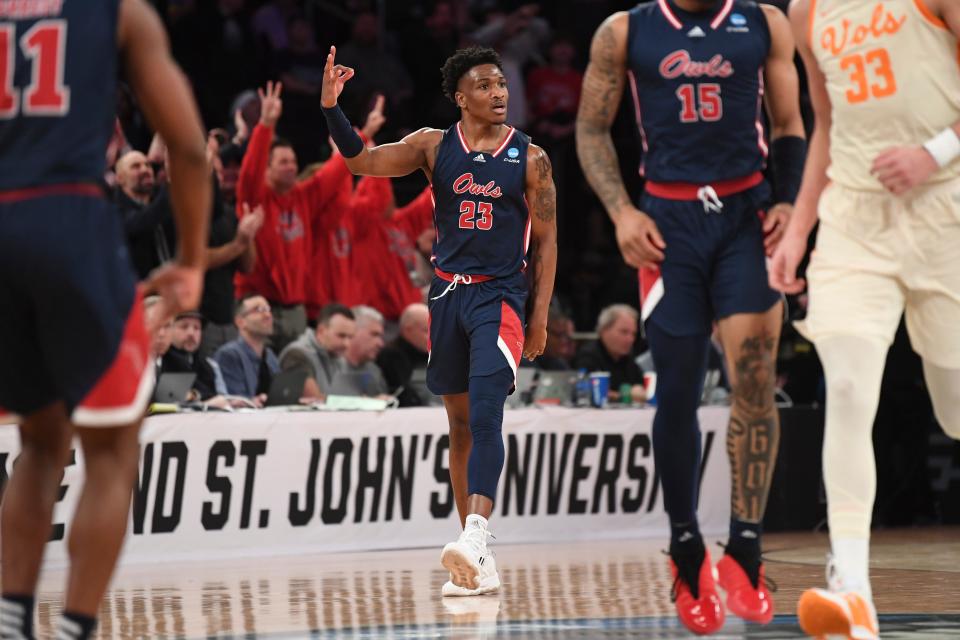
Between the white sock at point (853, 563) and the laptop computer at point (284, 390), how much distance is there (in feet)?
20.3

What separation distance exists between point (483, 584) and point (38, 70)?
4.10 m

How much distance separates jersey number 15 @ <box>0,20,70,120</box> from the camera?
4.15 metres

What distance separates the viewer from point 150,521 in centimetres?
987

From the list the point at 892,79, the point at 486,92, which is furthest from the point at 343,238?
the point at 892,79

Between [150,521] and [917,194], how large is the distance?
5.93m

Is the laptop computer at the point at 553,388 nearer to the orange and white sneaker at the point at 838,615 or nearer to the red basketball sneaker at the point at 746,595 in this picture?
the red basketball sneaker at the point at 746,595

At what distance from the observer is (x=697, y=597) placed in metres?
5.77

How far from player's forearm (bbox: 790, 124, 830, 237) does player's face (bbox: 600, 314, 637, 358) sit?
724cm

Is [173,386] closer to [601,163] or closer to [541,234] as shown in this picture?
[541,234]

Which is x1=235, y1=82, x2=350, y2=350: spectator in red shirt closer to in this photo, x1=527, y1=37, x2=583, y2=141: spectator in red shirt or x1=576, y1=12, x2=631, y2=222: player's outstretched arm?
x1=527, y1=37, x2=583, y2=141: spectator in red shirt

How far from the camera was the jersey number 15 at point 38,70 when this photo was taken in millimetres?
4148

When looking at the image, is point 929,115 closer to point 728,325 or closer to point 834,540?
point 728,325

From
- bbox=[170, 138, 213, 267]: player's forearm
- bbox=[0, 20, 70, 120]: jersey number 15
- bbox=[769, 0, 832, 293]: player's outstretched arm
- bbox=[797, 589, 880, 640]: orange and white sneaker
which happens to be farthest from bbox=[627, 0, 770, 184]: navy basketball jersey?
bbox=[0, 20, 70, 120]: jersey number 15

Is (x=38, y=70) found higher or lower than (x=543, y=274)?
higher
